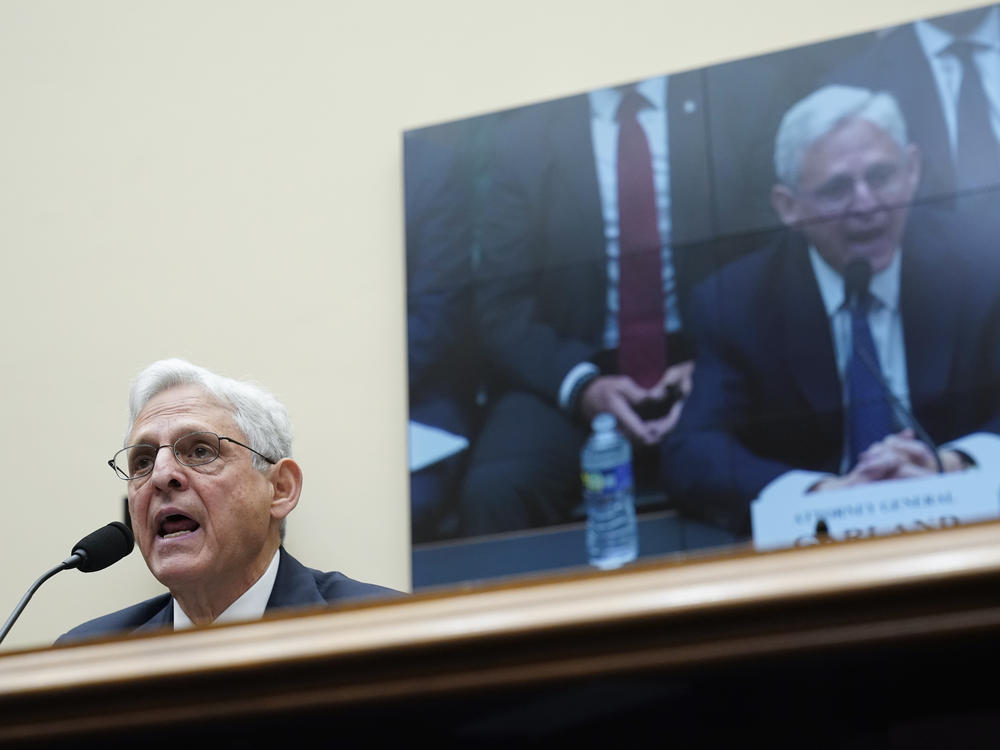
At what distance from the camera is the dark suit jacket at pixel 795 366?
114 inches

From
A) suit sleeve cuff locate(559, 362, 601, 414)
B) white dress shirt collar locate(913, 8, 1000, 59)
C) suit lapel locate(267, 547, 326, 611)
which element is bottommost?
suit lapel locate(267, 547, 326, 611)

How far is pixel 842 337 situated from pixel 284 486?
4.36 feet

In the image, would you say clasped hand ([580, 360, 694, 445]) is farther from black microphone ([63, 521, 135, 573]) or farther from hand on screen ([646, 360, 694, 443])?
black microphone ([63, 521, 135, 573])

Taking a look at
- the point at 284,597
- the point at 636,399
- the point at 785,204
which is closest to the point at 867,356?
the point at 785,204

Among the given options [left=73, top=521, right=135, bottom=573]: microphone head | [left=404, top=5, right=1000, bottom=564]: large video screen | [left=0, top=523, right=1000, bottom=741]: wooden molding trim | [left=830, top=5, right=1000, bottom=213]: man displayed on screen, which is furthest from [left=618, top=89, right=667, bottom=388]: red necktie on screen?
[left=0, top=523, right=1000, bottom=741]: wooden molding trim

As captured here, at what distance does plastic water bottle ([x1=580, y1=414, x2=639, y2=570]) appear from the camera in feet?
10.1

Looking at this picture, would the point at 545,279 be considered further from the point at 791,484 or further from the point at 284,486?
the point at 284,486

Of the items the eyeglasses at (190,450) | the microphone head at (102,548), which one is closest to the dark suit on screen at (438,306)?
the eyeglasses at (190,450)

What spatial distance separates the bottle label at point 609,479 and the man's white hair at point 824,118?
2.66 ft

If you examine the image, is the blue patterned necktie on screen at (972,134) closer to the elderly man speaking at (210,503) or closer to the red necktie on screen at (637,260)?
the red necktie on screen at (637,260)

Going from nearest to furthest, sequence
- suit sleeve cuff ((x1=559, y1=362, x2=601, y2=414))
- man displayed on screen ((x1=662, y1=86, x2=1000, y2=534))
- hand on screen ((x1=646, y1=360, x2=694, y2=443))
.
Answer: man displayed on screen ((x1=662, y1=86, x2=1000, y2=534)), hand on screen ((x1=646, y1=360, x2=694, y2=443)), suit sleeve cuff ((x1=559, y1=362, x2=601, y2=414))

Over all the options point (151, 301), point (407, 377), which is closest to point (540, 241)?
point (407, 377)

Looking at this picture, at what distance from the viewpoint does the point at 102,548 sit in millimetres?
2207

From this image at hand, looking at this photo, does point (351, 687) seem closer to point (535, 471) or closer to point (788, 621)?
point (788, 621)
